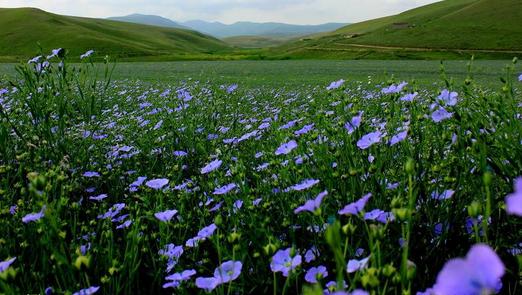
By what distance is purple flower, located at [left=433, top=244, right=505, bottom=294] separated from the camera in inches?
19.2

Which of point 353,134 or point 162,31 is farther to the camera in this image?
point 162,31

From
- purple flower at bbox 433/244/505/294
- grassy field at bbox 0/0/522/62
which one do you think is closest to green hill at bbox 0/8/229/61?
grassy field at bbox 0/0/522/62

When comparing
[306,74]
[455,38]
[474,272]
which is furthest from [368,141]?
[455,38]

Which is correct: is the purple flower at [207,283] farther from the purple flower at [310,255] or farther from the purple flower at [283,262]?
the purple flower at [310,255]

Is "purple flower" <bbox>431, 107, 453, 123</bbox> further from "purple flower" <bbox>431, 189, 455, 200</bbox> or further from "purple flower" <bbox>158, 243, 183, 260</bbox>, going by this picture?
"purple flower" <bbox>158, 243, 183, 260</bbox>

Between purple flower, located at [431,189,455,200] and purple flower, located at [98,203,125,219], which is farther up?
purple flower, located at [431,189,455,200]

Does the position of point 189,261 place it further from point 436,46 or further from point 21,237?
point 436,46

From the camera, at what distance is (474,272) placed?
51 cm

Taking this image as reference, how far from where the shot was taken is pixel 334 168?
6.63 ft

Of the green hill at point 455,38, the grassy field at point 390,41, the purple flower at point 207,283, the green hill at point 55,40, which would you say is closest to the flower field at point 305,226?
the purple flower at point 207,283

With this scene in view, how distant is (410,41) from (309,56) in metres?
10.2

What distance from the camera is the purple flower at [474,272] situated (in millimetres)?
488

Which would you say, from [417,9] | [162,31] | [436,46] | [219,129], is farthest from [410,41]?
[162,31]

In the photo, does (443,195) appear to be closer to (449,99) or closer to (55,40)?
(449,99)
